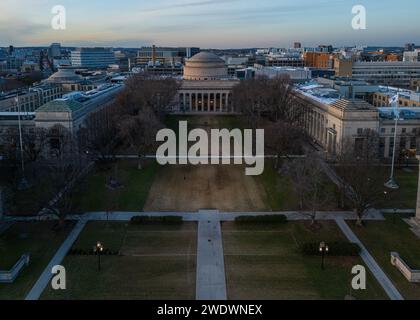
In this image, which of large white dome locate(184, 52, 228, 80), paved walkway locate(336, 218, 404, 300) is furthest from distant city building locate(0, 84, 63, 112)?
paved walkway locate(336, 218, 404, 300)

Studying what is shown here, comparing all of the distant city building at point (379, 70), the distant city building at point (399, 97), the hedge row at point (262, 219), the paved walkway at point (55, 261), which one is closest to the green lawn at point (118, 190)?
the paved walkway at point (55, 261)

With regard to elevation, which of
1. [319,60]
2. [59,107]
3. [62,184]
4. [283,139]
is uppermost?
[319,60]

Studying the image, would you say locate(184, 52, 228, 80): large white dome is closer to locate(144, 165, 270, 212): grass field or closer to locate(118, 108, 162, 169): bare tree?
locate(118, 108, 162, 169): bare tree

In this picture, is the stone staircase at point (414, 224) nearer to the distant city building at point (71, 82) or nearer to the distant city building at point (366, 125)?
the distant city building at point (366, 125)

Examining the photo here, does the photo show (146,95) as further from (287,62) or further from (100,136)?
(287,62)

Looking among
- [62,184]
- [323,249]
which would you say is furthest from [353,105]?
[62,184]
